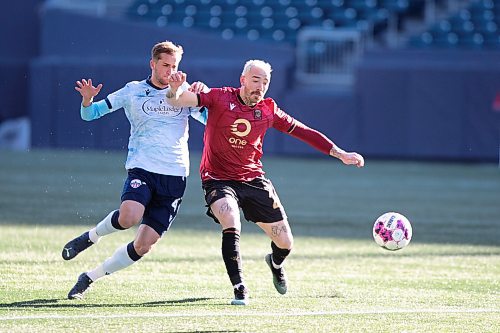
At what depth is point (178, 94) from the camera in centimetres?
821

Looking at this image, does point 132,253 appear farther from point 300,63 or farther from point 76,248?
point 300,63

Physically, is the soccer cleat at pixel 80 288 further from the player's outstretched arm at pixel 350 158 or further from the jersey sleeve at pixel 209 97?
the player's outstretched arm at pixel 350 158

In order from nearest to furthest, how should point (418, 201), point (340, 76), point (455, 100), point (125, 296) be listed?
1. point (125, 296)
2. point (418, 201)
3. point (455, 100)
4. point (340, 76)

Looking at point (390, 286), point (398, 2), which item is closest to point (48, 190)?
point (390, 286)

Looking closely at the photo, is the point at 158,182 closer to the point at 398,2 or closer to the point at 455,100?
the point at 455,100

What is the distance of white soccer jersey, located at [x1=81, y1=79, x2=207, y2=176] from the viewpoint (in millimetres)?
8594

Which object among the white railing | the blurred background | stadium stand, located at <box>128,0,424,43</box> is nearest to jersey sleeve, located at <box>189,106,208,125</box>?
the blurred background

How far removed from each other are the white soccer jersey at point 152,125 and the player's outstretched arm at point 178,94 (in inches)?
10.8

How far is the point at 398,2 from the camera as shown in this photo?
30.9 metres

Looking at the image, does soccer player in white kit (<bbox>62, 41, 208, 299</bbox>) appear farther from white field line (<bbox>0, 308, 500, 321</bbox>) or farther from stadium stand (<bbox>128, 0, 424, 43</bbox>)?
stadium stand (<bbox>128, 0, 424, 43</bbox>)

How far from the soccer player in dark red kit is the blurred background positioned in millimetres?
17860

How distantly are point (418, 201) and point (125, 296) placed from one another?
10.6 metres

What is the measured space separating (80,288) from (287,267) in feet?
9.19

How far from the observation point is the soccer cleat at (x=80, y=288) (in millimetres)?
8250
